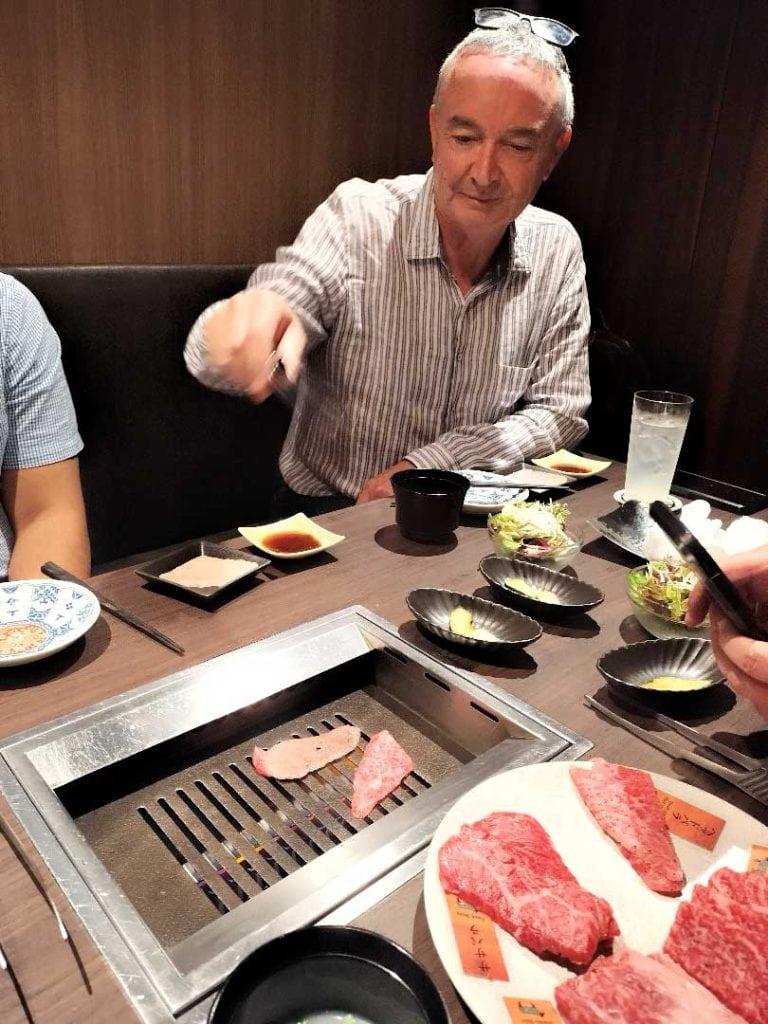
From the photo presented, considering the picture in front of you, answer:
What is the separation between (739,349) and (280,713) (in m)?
2.94

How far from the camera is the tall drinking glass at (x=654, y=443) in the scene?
6.17 ft

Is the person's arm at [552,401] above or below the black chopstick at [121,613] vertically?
above

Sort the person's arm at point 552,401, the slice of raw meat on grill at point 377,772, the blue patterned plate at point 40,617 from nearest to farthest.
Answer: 1. the slice of raw meat on grill at point 377,772
2. the blue patterned plate at point 40,617
3. the person's arm at point 552,401

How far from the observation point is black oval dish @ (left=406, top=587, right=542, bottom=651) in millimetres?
1271

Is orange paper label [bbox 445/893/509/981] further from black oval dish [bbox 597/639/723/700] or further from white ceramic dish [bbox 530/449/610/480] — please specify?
white ceramic dish [bbox 530/449/610/480]

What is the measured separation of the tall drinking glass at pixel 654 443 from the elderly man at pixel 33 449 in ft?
4.63

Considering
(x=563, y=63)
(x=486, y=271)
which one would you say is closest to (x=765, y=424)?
(x=486, y=271)

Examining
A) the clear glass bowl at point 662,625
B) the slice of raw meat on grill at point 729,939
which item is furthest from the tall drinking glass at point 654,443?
the slice of raw meat on grill at point 729,939

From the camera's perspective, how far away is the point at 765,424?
3.35 metres

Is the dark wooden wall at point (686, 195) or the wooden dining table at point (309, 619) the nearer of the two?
the wooden dining table at point (309, 619)

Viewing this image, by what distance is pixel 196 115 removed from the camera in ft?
9.61

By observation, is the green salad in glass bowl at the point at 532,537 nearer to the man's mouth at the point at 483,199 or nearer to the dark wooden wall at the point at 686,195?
the man's mouth at the point at 483,199

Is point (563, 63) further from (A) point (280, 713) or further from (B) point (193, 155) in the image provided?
(A) point (280, 713)

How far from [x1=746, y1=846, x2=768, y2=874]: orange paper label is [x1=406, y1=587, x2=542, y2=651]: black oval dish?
0.46 metres
